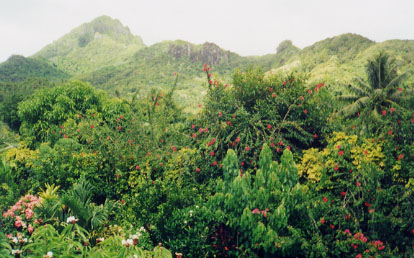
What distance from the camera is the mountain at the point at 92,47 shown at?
4687 inches

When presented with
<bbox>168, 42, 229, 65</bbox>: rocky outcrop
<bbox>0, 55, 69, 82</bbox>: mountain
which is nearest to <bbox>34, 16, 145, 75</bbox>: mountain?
<bbox>0, 55, 69, 82</bbox>: mountain

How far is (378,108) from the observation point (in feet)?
48.4

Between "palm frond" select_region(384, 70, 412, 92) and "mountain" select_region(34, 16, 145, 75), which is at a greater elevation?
"mountain" select_region(34, 16, 145, 75)

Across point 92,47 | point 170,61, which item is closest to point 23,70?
point 170,61

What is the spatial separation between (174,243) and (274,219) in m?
1.67

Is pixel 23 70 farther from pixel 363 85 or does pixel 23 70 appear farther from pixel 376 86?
pixel 376 86

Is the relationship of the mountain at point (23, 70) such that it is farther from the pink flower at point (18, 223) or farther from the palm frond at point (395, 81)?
the pink flower at point (18, 223)

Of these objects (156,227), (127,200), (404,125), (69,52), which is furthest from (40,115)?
(69,52)

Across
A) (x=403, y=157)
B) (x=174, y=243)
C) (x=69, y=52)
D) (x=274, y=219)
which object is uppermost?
(x=69, y=52)

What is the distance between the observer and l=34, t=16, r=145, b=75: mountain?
11904cm

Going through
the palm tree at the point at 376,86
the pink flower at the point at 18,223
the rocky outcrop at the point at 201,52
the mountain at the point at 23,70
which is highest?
the rocky outcrop at the point at 201,52

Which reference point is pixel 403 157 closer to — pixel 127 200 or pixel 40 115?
pixel 127 200

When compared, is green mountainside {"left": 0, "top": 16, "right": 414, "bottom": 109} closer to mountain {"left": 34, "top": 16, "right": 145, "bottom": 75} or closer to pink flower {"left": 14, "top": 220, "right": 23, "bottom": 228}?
mountain {"left": 34, "top": 16, "right": 145, "bottom": 75}

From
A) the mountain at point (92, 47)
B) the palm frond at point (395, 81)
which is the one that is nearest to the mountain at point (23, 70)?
the mountain at point (92, 47)
